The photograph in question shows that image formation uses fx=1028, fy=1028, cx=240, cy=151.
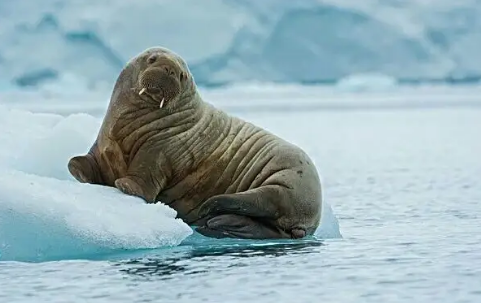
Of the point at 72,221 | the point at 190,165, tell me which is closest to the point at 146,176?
the point at 190,165

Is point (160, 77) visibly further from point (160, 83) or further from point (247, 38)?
point (247, 38)

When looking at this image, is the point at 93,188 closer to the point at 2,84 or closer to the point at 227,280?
the point at 227,280

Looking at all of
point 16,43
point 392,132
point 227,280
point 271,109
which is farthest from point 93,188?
point 16,43

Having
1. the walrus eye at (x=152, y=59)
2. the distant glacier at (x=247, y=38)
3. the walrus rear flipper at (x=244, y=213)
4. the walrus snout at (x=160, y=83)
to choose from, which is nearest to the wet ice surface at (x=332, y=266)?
the walrus rear flipper at (x=244, y=213)

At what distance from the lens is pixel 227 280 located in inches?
177

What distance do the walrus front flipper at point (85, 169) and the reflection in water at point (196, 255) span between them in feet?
2.67

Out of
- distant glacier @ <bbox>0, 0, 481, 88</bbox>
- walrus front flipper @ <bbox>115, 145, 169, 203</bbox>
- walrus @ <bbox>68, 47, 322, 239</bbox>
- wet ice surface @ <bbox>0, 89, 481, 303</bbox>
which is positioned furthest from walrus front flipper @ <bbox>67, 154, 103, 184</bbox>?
distant glacier @ <bbox>0, 0, 481, 88</bbox>

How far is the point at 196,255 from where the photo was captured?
522cm

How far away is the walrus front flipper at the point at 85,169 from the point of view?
19.4 feet

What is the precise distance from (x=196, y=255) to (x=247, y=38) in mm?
21781

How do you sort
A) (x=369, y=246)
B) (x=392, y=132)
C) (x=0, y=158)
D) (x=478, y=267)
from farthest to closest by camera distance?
1. (x=392, y=132)
2. (x=0, y=158)
3. (x=369, y=246)
4. (x=478, y=267)

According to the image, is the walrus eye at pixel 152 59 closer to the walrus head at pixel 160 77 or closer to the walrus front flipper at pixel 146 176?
the walrus head at pixel 160 77

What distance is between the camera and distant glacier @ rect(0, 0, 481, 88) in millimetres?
25266

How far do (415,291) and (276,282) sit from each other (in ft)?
2.00
